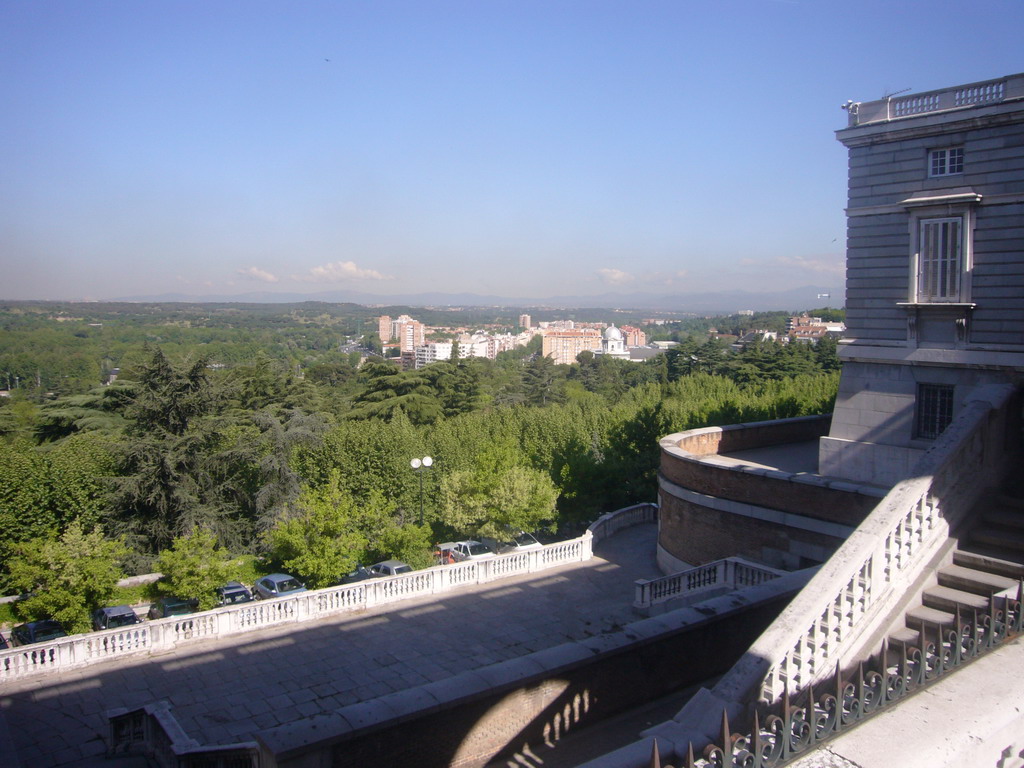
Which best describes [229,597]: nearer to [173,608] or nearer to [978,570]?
[173,608]

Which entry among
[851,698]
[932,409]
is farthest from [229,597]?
[851,698]

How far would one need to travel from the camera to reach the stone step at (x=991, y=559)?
25.6 feet

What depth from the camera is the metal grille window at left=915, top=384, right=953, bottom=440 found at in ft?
54.0

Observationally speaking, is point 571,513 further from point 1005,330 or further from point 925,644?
point 925,644

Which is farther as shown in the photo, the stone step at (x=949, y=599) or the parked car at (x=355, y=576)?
the parked car at (x=355, y=576)

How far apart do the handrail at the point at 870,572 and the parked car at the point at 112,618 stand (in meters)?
17.2

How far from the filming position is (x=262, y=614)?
55.7 feet

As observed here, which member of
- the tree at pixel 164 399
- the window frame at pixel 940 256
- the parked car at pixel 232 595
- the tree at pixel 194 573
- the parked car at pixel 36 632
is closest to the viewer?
the window frame at pixel 940 256

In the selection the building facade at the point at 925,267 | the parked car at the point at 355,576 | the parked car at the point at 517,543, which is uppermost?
the building facade at the point at 925,267

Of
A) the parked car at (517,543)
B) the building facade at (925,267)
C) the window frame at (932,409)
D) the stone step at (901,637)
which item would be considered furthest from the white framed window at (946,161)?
the parked car at (517,543)

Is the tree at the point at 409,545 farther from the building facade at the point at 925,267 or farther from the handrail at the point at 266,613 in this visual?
the building facade at the point at 925,267

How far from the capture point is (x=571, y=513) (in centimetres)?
2942

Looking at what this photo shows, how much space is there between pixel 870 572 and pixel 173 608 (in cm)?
1816

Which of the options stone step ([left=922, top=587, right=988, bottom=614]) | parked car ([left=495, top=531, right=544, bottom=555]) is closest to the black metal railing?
stone step ([left=922, top=587, right=988, bottom=614])
